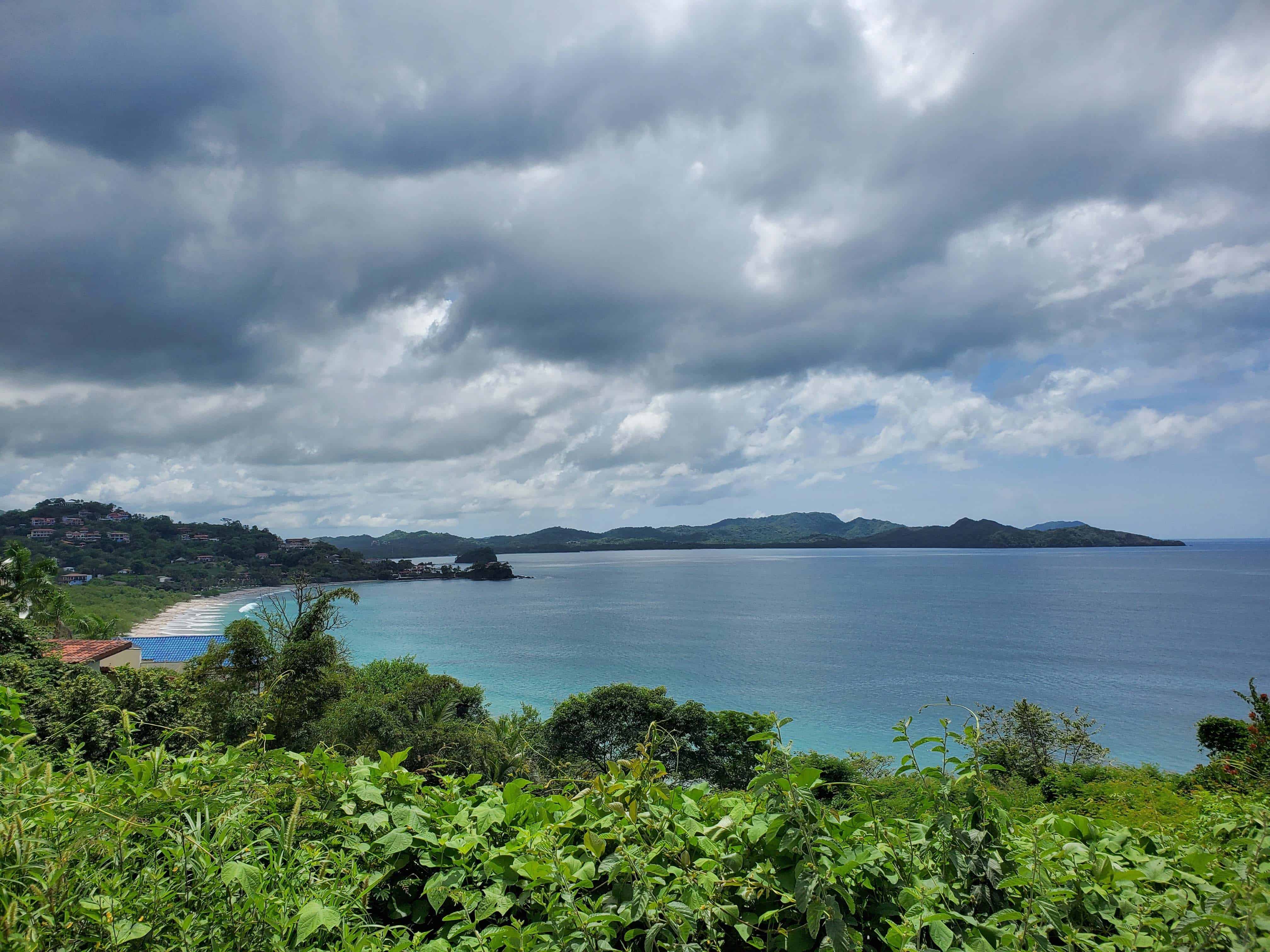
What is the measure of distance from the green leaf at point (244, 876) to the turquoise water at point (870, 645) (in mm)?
37324

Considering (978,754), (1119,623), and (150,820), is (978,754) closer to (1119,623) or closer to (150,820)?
(150,820)

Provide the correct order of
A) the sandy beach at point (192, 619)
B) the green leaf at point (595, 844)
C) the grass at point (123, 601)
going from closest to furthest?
the green leaf at point (595, 844) → the sandy beach at point (192, 619) → the grass at point (123, 601)

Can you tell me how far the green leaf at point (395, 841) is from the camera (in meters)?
1.67

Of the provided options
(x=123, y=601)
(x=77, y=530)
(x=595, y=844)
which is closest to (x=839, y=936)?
(x=595, y=844)

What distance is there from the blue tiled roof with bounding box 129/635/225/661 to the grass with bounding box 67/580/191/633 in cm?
1154

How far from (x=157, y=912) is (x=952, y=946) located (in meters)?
1.78

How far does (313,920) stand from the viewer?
138 centimetres

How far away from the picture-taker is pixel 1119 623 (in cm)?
7388

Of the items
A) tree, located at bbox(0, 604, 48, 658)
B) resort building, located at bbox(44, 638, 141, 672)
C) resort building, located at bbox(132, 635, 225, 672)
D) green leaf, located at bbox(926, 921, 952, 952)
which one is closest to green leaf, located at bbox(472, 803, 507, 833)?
green leaf, located at bbox(926, 921, 952, 952)

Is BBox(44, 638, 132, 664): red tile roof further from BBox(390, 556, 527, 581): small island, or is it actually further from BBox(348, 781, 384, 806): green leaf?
BBox(390, 556, 527, 581): small island

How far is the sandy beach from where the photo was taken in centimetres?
6819

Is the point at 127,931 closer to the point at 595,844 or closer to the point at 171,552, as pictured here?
the point at 595,844

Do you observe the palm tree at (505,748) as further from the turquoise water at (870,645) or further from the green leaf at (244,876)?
the turquoise water at (870,645)

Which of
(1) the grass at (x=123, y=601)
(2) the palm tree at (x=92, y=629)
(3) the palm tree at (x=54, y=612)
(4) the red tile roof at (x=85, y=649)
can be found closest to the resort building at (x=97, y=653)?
(4) the red tile roof at (x=85, y=649)
